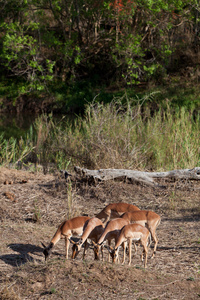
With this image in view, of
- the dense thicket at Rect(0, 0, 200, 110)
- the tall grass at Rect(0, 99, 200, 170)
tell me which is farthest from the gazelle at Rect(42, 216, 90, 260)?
the dense thicket at Rect(0, 0, 200, 110)

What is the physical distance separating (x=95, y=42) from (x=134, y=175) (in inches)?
847

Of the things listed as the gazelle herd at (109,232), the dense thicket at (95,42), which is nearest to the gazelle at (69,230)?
the gazelle herd at (109,232)

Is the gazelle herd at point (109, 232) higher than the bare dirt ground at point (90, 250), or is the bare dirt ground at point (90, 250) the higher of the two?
the gazelle herd at point (109, 232)

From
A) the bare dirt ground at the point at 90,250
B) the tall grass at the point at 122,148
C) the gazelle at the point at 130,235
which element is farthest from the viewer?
the tall grass at the point at 122,148

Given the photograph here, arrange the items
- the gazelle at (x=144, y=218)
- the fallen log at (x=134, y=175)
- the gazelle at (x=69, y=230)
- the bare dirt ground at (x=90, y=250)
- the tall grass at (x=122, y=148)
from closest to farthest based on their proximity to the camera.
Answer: the bare dirt ground at (x=90, y=250) → the gazelle at (x=69, y=230) → the gazelle at (x=144, y=218) → the fallen log at (x=134, y=175) → the tall grass at (x=122, y=148)

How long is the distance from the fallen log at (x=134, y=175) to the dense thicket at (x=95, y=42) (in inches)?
669

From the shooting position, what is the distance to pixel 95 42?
27.3 m

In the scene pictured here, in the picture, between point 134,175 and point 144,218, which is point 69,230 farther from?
point 134,175

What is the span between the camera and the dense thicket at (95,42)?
79.5 ft

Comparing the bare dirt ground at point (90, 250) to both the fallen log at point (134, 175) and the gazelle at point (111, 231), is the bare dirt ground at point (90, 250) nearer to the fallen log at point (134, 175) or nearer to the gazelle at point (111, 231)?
the fallen log at point (134, 175)

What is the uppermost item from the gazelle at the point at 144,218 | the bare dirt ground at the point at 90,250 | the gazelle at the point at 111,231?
the gazelle at the point at 111,231

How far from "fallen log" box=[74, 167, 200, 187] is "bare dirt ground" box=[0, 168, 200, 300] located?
0.12 metres

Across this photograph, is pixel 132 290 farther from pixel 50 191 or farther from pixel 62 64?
pixel 62 64

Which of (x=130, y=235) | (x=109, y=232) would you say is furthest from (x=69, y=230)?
(x=130, y=235)
